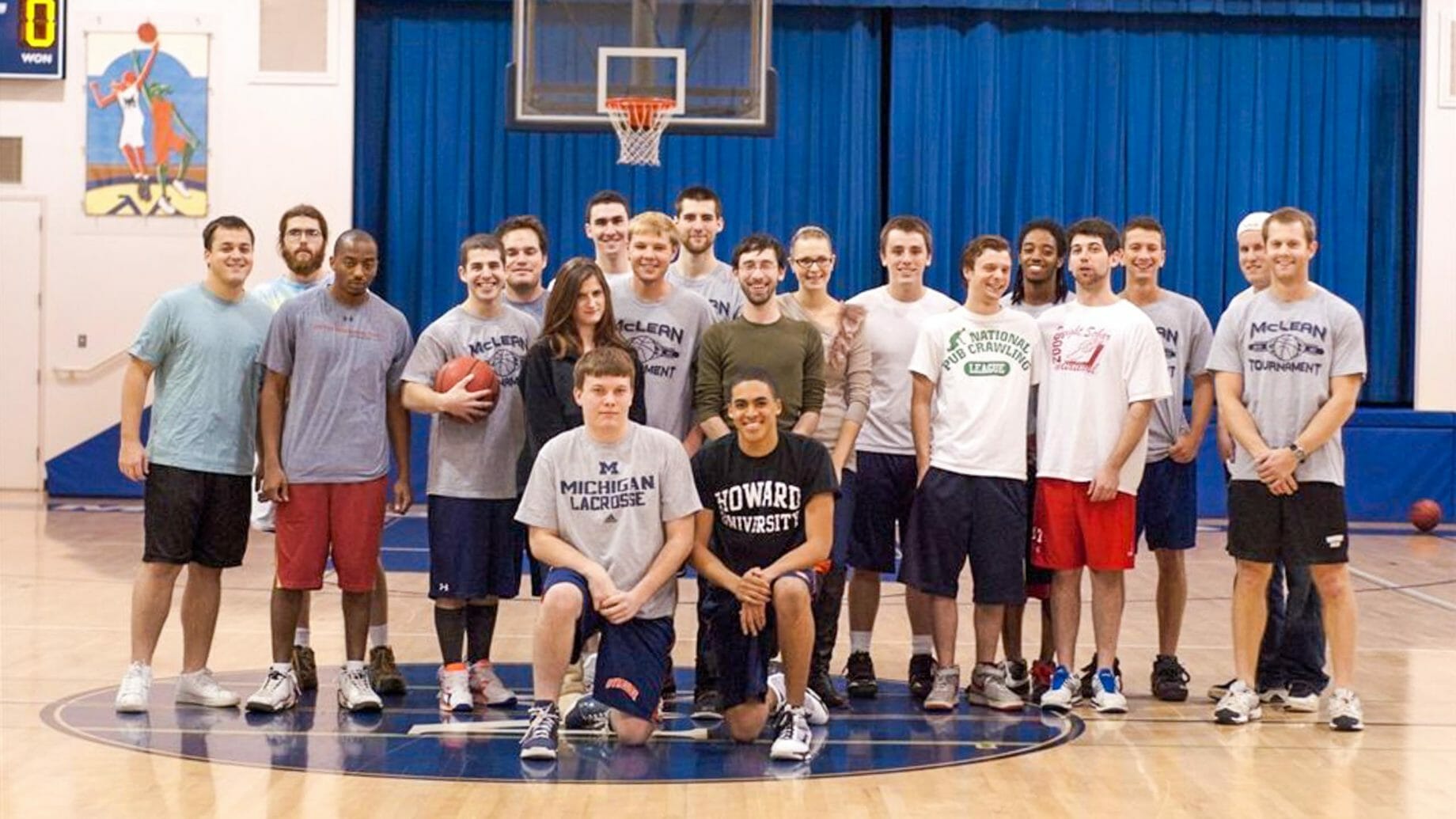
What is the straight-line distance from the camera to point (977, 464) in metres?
6.43

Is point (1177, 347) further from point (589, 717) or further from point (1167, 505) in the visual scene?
point (589, 717)

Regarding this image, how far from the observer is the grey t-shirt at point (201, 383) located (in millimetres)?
6191

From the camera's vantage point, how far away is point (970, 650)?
7.84 meters

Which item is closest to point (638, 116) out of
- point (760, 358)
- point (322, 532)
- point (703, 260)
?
point (703, 260)

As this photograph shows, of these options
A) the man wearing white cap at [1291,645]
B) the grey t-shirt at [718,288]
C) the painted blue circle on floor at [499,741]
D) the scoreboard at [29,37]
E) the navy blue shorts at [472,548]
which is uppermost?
the scoreboard at [29,37]

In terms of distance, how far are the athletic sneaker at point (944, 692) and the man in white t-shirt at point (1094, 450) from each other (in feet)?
1.05

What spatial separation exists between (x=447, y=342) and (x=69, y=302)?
31.1 feet

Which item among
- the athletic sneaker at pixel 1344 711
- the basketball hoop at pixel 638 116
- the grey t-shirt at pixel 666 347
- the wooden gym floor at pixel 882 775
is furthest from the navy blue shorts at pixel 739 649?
the basketball hoop at pixel 638 116

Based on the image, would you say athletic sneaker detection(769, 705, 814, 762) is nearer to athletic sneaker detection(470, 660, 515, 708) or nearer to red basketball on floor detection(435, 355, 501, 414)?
athletic sneaker detection(470, 660, 515, 708)

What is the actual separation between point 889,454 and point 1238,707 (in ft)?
5.00

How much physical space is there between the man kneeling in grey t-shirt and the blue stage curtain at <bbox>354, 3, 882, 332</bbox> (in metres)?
9.41

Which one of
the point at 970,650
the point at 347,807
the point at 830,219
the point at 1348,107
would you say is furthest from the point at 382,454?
the point at 1348,107

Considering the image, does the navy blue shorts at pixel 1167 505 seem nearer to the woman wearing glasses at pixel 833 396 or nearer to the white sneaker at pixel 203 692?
the woman wearing glasses at pixel 833 396

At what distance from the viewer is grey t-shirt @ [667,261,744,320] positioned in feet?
23.1
